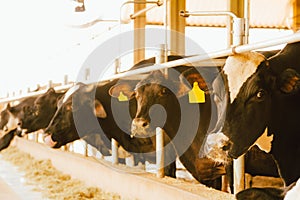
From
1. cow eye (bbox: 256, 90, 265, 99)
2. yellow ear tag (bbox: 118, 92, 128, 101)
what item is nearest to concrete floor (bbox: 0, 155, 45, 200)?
yellow ear tag (bbox: 118, 92, 128, 101)

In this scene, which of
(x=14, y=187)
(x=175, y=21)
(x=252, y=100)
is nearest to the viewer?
(x=252, y=100)

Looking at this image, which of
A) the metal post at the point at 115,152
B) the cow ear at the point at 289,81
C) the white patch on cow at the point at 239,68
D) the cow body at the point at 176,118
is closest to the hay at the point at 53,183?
the metal post at the point at 115,152

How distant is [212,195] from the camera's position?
257cm

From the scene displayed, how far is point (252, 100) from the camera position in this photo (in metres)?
2.43

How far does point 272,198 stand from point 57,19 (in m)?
9.89

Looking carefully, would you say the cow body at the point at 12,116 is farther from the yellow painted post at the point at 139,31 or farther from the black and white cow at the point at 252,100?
the black and white cow at the point at 252,100

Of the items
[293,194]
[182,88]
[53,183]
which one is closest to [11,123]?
[53,183]

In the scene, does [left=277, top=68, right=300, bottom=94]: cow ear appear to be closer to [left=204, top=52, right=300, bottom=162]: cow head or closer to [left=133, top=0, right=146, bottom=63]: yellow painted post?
[left=204, top=52, right=300, bottom=162]: cow head

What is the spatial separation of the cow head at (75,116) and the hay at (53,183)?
362 mm

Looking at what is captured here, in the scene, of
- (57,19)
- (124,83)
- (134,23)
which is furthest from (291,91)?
(57,19)

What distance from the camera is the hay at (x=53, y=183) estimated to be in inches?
152

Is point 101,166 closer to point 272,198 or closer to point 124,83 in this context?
point 124,83

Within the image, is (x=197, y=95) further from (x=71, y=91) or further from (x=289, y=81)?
(x=71, y=91)

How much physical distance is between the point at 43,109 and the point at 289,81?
13.3 ft
